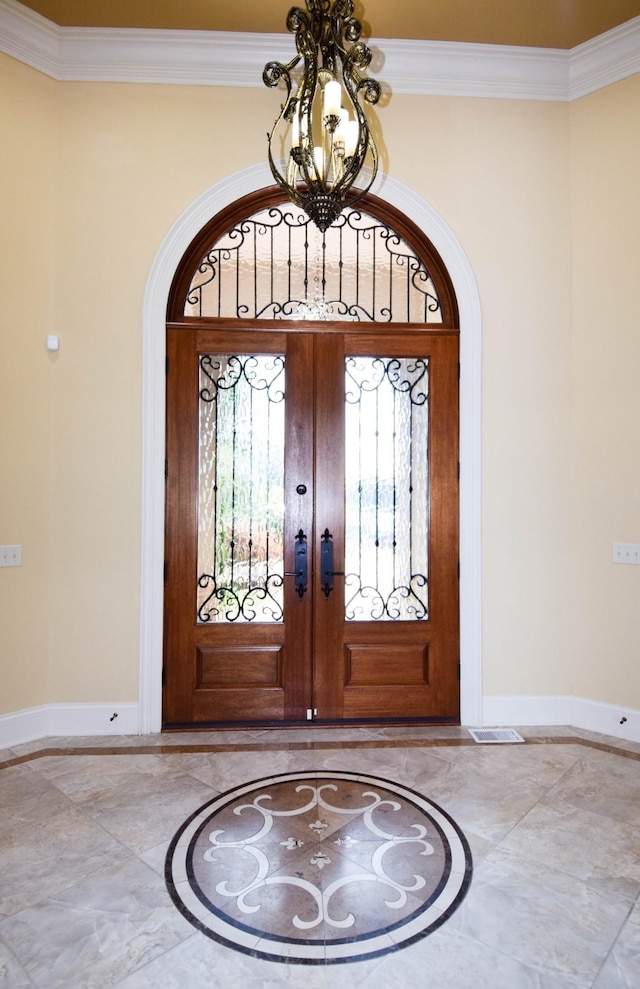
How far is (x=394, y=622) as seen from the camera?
11.1 ft

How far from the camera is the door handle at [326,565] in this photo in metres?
3.35

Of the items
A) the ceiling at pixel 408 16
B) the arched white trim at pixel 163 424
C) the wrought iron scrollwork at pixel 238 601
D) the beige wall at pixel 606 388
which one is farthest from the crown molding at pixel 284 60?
the wrought iron scrollwork at pixel 238 601

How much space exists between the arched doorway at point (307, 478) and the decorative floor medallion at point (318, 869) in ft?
2.59

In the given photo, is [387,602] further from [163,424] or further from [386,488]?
[163,424]

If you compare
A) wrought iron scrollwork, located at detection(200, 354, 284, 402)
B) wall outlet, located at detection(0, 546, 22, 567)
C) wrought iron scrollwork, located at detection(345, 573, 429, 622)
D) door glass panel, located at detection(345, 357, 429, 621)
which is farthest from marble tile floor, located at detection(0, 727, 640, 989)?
wrought iron scrollwork, located at detection(200, 354, 284, 402)

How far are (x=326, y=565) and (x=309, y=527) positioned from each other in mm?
253

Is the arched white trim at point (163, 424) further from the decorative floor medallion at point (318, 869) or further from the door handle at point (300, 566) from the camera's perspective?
the decorative floor medallion at point (318, 869)

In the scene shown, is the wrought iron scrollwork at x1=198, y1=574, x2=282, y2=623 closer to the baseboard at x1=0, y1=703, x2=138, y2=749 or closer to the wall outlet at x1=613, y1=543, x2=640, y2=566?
the baseboard at x1=0, y1=703, x2=138, y2=749

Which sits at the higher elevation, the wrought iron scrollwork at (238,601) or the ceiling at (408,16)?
the ceiling at (408,16)

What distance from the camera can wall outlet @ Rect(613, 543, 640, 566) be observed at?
10.6 feet

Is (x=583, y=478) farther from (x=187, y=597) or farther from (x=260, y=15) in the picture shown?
(x=260, y=15)

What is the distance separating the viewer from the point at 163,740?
10.4ft

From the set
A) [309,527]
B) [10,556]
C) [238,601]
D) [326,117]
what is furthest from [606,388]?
[10,556]

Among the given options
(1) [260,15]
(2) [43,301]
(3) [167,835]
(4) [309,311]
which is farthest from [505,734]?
(1) [260,15]
